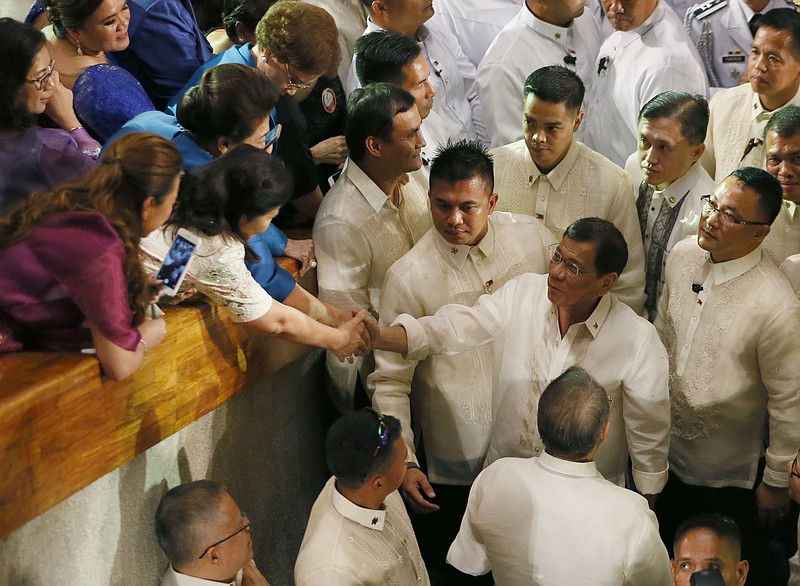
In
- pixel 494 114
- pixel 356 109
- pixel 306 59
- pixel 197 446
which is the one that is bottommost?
pixel 197 446

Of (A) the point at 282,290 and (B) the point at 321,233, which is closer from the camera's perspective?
(A) the point at 282,290

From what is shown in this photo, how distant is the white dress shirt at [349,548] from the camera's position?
2.70 meters

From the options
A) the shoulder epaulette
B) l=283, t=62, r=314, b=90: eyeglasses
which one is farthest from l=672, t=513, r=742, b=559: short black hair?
the shoulder epaulette

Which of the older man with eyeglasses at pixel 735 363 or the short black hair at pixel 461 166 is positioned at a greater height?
the short black hair at pixel 461 166

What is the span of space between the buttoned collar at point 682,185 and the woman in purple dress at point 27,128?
2.17 meters

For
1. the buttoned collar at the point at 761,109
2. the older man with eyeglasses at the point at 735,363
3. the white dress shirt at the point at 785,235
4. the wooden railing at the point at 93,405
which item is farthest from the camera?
the buttoned collar at the point at 761,109

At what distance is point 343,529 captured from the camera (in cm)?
277

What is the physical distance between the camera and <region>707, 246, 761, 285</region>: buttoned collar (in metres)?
3.42

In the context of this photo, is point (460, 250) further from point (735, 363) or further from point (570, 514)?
point (570, 514)

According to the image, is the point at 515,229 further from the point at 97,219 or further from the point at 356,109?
the point at 97,219

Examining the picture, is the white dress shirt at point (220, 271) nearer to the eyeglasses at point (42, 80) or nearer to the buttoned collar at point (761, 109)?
the eyeglasses at point (42, 80)

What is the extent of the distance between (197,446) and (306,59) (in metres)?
1.33

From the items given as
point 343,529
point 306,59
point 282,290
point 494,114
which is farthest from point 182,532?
point 494,114

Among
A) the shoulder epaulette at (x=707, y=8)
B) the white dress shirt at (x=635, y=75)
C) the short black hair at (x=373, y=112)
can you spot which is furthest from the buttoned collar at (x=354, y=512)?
the shoulder epaulette at (x=707, y=8)
